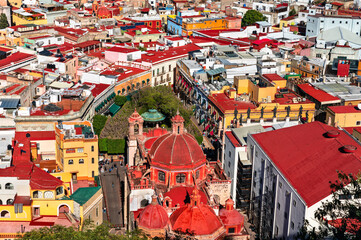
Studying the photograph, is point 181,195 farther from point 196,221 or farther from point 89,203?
point 89,203

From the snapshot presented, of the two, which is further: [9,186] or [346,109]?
[346,109]

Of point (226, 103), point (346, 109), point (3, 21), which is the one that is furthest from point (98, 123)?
point (3, 21)

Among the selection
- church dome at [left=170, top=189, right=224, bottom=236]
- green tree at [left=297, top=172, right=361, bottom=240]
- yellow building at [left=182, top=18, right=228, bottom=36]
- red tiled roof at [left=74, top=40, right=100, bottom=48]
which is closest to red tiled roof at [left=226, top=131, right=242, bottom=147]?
church dome at [left=170, top=189, right=224, bottom=236]

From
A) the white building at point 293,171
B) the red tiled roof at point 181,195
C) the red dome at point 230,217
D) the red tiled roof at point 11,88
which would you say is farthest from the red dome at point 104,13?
the red dome at point 230,217

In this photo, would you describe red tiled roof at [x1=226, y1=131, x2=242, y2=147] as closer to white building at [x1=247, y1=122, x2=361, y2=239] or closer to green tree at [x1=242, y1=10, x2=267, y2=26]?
white building at [x1=247, y1=122, x2=361, y2=239]

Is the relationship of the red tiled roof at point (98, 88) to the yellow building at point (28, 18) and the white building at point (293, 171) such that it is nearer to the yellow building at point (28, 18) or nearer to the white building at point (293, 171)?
the white building at point (293, 171)

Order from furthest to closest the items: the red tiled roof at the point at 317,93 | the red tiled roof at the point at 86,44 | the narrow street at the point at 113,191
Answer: the red tiled roof at the point at 86,44 → the red tiled roof at the point at 317,93 → the narrow street at the point at 113,191

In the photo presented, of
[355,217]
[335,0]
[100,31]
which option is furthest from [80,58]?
[335,0]
